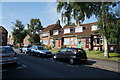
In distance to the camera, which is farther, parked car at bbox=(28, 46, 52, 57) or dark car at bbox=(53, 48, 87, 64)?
parked car at bbox=(28, 46, 52, 57)

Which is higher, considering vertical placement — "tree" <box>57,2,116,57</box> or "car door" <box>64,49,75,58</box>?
"tree" <box>57,2,116,57</box>

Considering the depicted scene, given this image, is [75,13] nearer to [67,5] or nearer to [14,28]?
[67,5]

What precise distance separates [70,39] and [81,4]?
57.1 ft

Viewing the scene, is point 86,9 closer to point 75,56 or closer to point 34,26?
point 75,56

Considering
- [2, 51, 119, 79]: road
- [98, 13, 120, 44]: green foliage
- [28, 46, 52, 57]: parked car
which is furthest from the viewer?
[28, 46, 52, 57]: parked car

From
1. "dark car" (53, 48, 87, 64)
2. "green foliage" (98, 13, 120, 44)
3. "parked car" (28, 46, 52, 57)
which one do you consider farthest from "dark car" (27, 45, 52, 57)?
"green foliage" (98, 13, 120, 44)

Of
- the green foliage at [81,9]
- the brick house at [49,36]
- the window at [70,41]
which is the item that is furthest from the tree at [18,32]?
the green foliage at [81,9]

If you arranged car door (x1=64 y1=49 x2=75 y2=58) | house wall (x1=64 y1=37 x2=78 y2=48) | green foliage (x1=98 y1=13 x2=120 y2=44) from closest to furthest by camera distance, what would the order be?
car door (x1=64 y1=49 x2=75 y2=58) → green foliage (x1=98 y1=13 x2=120 y2=44) → house wall (x1=64 y1=37 x2=78 y2=48)

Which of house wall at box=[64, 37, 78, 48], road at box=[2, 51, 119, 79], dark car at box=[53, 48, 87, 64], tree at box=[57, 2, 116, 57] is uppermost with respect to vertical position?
tree at box=[57, 2, 116, 57]

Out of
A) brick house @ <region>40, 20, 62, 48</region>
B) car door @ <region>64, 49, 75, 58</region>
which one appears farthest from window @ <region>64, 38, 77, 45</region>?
car door @ <region>64, 49, 75, 58</region>

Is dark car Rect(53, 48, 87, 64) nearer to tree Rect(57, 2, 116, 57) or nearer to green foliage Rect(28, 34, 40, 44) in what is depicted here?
tree Rect(57, 2, 116, 57)

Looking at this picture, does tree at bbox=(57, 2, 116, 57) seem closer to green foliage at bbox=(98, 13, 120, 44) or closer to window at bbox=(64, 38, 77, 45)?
green foliage at bbox=(98, 13, 120, 44)

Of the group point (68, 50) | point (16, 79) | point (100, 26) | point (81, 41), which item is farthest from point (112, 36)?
point (81, 41)

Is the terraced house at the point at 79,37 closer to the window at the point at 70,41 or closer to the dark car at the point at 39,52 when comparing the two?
the window at the point at 70,41
